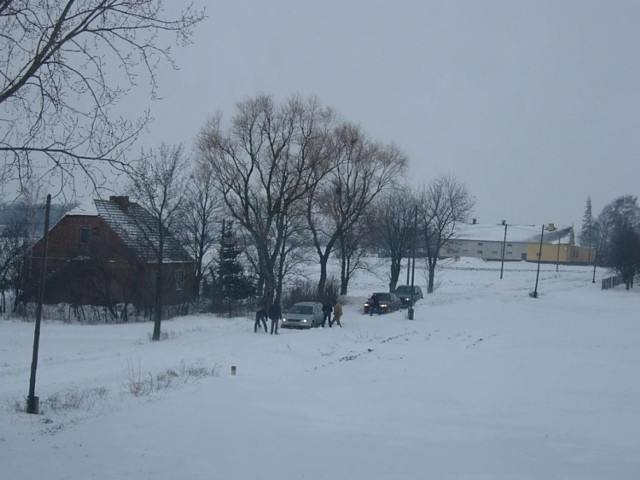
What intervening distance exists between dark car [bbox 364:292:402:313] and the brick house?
40.6 feet

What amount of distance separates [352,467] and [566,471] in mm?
3264

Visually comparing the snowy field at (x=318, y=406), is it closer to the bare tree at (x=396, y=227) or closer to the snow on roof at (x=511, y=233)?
the bare tree at (x=396, y=227)

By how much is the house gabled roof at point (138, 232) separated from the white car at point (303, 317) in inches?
280

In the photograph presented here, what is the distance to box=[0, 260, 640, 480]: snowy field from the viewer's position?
1108 centimetres

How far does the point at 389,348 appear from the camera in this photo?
29.0 meters

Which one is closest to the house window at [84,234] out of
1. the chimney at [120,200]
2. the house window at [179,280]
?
the house window at [179,280]

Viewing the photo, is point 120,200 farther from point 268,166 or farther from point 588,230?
point 588,230

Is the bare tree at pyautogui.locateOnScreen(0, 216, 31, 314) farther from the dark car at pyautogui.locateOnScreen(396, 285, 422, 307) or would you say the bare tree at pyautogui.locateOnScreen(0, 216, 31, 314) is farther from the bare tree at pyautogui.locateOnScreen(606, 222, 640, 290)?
the bare tree at pyautogui.locateOnScreen(606, 222, 640, 290)

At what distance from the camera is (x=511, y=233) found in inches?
5492

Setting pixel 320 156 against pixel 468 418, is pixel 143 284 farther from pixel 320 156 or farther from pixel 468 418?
pixel 468 418

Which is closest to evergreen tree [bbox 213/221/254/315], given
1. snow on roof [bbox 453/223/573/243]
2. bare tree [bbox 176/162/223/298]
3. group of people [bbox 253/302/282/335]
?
bare tree [bbox 176/162/223/298]

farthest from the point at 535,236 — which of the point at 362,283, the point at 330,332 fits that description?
the point at 330,332

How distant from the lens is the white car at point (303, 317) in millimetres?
39500

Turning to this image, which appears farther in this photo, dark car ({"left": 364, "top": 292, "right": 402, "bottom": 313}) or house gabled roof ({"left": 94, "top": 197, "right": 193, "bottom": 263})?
dark car ({"left": 364, "top": 292, "right": 402, "bottom": 313})
